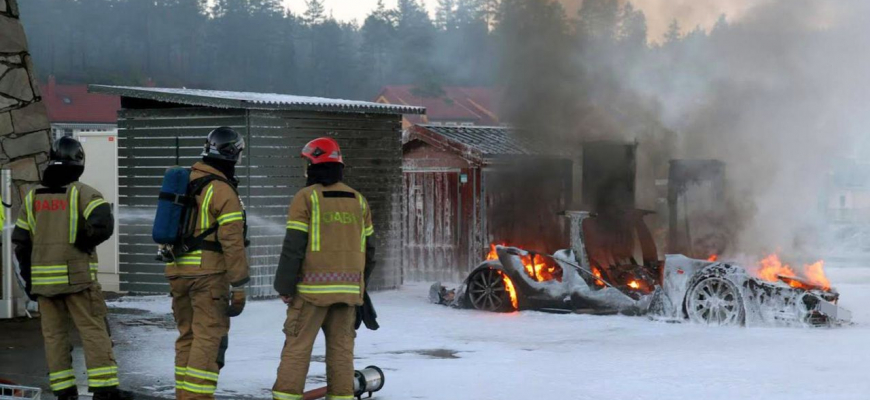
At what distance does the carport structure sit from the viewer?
17453mm

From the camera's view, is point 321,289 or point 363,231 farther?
point 363,231

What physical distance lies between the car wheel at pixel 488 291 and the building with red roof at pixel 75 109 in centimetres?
5168

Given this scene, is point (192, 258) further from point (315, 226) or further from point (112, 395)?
point (112, 395)

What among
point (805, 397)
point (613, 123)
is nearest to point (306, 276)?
point (805, 397)

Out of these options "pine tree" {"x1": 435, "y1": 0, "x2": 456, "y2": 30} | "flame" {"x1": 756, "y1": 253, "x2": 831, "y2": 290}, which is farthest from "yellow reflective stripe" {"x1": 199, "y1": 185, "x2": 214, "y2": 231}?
"pine tree" {"x1": 435, "y1": 0, "x2": 456, "y2": 30}

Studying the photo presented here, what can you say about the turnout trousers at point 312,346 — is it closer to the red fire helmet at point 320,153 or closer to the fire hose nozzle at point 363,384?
the fire hose nozzle at point 363,384

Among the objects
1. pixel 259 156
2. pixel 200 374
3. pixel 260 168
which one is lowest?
pixel 200 374

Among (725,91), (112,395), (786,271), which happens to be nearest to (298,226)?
(112,395)

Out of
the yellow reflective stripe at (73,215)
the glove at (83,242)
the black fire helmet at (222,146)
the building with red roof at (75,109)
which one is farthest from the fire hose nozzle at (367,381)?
the building with red roof at (75,109)

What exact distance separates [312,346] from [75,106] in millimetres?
63807

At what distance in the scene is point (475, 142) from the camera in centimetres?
2166

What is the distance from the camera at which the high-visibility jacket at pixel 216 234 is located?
7812 millimetres

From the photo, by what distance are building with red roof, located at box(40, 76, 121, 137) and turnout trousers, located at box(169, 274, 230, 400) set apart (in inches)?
2296

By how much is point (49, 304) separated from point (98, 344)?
18.1 inches
